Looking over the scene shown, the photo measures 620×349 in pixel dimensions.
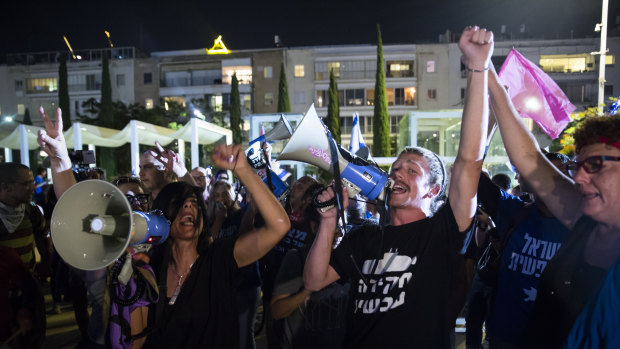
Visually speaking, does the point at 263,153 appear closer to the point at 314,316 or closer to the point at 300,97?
the point at 314,316

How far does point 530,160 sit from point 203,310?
1.67 meters

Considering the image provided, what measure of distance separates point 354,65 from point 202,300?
34405 millimetres

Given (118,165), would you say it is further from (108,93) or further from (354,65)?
(354,65)

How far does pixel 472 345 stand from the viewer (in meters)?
3.69

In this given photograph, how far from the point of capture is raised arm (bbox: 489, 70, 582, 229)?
6.31ft

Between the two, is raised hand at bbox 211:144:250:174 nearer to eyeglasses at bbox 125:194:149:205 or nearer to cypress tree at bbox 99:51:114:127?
eyeglasses at bbox 125:194:149:205

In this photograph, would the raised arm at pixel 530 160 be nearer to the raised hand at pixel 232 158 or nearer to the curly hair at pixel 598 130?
the curly hair at pixel 598 130

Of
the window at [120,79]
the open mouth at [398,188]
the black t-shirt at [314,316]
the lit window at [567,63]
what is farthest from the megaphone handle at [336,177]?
the window at [120,79]

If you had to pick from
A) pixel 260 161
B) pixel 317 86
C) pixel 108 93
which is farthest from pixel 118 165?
pixel 260 161

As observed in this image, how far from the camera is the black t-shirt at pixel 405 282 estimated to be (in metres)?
1.98

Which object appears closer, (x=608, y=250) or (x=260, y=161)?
(x=608, y=250)

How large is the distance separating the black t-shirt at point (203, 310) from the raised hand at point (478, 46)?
4.63 ft

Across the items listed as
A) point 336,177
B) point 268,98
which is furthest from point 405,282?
point 268,98

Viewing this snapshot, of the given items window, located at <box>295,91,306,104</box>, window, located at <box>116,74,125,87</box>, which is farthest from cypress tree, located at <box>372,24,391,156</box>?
window, located at <box>116,74,125,87</box>
